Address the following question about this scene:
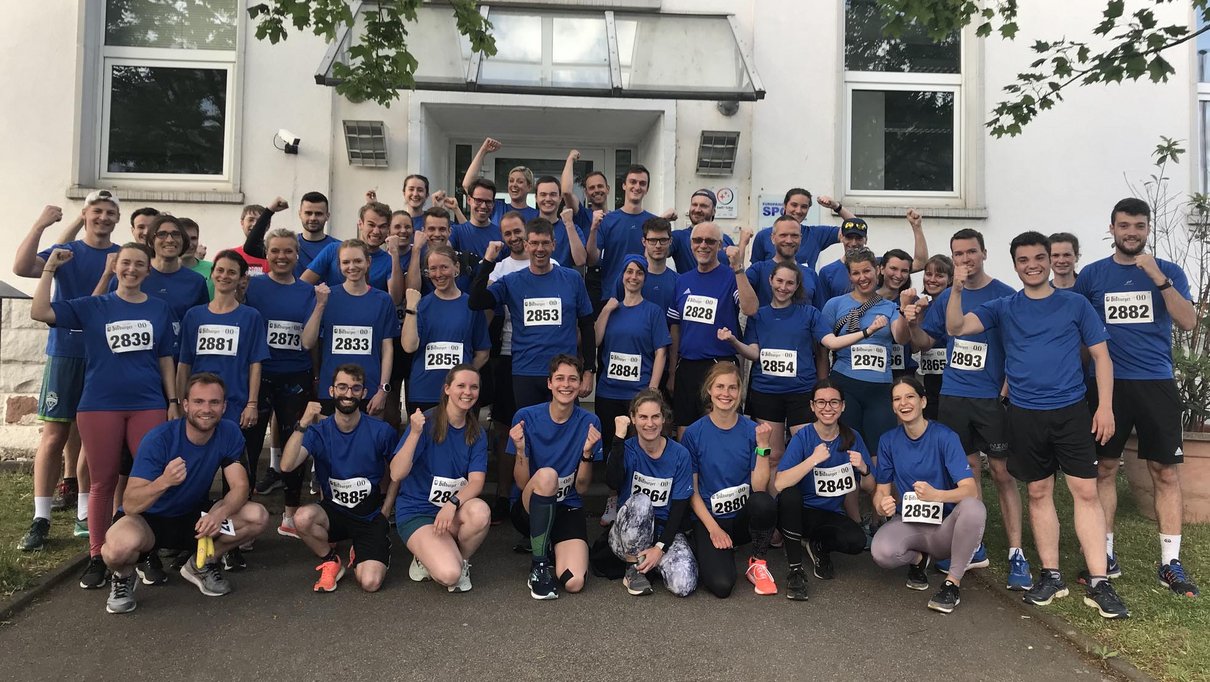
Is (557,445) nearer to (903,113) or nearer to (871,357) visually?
(871,357)

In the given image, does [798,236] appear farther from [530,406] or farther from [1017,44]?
[1017,44]

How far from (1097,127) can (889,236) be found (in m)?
2.34

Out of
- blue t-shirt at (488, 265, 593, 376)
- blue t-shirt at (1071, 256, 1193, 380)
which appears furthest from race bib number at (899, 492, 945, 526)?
blue t-shirt at (488, 265, 593, 376)

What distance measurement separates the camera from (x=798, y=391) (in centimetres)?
469

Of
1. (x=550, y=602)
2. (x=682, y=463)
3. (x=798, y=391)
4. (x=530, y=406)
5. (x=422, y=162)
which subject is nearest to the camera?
(x=550, y=602)

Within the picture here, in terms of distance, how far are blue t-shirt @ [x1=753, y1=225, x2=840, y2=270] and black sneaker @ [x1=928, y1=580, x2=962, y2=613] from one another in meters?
2.72

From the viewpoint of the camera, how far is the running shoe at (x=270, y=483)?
545 centimetres

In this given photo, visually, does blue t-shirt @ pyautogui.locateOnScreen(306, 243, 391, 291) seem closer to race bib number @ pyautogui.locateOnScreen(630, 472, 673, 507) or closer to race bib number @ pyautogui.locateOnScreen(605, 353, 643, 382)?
race bib number @ pyautogui.locateOnScreen(605, 353, 643, 382)

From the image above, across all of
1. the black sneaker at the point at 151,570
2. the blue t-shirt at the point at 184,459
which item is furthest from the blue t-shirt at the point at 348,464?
the black sneaker at the point at 151,570

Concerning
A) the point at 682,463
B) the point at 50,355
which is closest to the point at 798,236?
the point at 682,463

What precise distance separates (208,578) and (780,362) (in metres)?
3.40

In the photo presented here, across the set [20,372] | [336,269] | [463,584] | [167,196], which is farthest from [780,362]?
[20,372]

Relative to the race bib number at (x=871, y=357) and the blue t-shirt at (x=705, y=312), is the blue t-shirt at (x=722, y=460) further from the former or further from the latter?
the race bib number at (x=871, y=357)

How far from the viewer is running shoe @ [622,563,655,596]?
382cm
